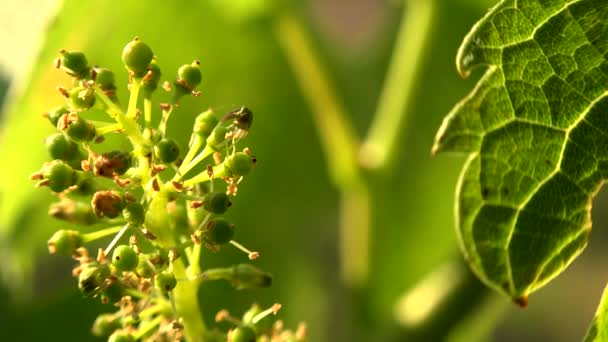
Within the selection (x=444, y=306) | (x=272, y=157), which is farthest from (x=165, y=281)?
(x=272, y=157)

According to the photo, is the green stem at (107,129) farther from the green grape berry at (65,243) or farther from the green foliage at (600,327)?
the green foliage at (600,327)

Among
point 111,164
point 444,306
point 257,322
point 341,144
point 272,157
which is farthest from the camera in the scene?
point 272,157

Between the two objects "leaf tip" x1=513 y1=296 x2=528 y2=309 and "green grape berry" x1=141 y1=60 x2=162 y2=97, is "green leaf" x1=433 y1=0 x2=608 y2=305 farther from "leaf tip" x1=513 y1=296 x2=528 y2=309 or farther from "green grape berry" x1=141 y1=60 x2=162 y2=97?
"green grape berry" x1=141 y1=60 x2=162 y2=97

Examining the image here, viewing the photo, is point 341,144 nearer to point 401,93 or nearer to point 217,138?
point 401,93

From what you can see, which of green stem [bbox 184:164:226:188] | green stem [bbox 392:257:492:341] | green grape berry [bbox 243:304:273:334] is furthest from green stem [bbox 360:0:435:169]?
green stem [bbox 184:164:226:188]

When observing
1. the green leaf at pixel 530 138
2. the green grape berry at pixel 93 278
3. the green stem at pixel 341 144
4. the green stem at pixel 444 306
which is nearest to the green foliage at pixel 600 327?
the green leaf at pixel 530 138

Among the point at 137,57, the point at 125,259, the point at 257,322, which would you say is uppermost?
the point at 137,57
